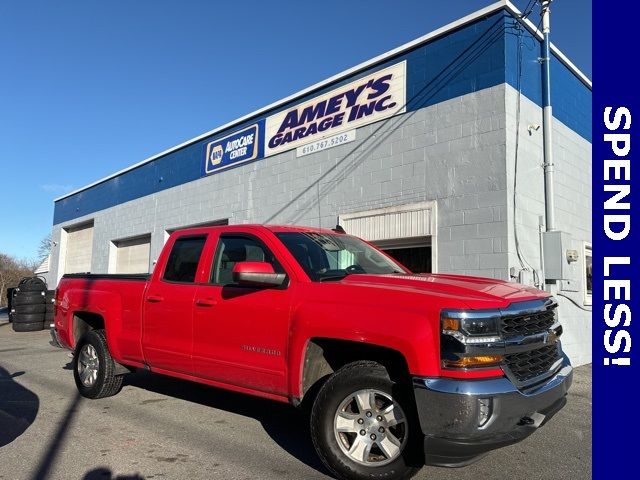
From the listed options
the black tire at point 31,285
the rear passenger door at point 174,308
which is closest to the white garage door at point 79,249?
the black tire at point 31,285

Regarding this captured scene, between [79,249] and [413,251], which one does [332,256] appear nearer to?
[413,251]

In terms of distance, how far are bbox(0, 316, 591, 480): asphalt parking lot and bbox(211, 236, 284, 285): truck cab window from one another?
149cm

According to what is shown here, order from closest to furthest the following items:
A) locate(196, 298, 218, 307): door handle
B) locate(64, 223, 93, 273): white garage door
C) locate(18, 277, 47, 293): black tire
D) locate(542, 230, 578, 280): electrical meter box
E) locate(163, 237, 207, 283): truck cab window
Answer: locate(196, 298, 218, 307): door handle
locate(163, 237, 207, 283): truck cab window
locate(542, 230, 578, 280): electrical meter box
locate(18, 277, 47, 293): black tire
locate(64, 223, 93, 273): white garage door

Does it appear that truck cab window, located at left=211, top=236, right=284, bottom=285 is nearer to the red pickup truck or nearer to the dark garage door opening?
the red pickup truck

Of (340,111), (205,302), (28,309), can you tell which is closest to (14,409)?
(205,302)

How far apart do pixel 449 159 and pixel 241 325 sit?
6.39m

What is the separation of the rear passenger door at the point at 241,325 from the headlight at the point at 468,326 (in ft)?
4.53

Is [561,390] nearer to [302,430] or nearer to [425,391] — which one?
[425,391]

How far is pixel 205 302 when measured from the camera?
4941mm

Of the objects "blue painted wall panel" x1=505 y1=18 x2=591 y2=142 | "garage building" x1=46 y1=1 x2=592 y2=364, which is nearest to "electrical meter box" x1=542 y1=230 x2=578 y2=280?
"garage building" x1=46 y1=1 x2=592 y2=364

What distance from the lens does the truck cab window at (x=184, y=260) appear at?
5.38 meters

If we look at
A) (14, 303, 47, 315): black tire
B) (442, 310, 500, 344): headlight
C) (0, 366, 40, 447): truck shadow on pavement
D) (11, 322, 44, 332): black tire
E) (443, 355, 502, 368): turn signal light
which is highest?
(442, 310, 500, 344): headlight

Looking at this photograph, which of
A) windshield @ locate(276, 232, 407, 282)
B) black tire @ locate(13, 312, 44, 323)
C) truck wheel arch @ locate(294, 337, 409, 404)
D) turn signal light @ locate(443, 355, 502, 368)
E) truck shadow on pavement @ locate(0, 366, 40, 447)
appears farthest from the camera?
black tire @ locate(13, 312, 44, 323)

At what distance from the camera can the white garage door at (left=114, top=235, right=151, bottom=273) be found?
19906 mm
